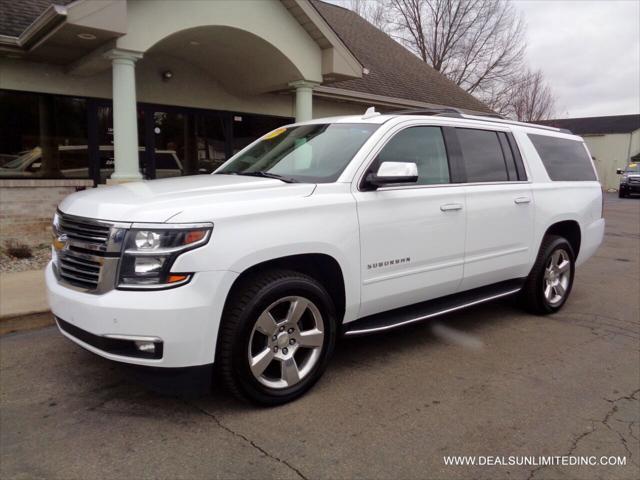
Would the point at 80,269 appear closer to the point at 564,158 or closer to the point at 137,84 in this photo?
the point at 564,158

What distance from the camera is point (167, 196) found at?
3.19 m

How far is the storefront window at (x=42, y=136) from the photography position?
8914mm

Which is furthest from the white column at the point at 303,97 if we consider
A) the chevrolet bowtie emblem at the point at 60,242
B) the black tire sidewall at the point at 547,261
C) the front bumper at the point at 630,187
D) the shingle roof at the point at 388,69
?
the front bumper at the point at 630,187

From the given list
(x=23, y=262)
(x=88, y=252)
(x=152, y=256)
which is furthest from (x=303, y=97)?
(x=152, y=256)

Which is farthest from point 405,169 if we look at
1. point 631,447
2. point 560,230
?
point 560,230

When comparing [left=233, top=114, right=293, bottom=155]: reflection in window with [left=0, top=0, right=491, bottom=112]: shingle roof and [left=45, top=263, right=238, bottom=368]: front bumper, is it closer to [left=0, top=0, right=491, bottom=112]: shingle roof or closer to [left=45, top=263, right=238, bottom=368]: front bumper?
[left=0, top=0, right=491, bottom=112]: shingle roof

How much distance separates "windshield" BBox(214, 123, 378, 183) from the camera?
151 inches

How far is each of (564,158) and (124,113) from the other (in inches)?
249

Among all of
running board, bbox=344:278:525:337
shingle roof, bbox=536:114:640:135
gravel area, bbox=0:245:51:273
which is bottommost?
gravel area, bbox=0:245:51:273

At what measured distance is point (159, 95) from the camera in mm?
10500

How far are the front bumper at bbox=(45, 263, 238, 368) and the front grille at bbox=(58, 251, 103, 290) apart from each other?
0.28 feet

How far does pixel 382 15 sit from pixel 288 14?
27.1 meters

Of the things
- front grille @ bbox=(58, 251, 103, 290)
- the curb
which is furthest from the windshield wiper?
the curb

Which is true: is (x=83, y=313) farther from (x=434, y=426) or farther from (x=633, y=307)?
(x=633, y=307)
